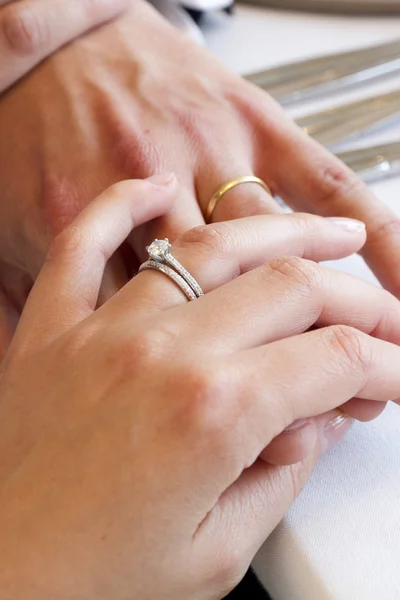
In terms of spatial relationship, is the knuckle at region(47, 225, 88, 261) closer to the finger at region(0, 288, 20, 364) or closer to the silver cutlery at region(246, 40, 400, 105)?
the finger at region(0, 288, 20, 364)

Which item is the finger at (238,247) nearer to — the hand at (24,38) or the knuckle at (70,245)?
the knuckle at (70,245)

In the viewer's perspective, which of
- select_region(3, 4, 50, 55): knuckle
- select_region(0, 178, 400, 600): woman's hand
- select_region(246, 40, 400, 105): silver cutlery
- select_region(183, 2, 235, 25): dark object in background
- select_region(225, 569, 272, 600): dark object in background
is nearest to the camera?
select_region(0, 178, 400, 600): woman's hand

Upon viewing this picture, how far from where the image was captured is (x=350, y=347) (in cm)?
37

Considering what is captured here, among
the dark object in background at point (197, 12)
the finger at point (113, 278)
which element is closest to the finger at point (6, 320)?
the finger at point (113, 278)

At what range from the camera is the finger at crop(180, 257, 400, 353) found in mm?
361

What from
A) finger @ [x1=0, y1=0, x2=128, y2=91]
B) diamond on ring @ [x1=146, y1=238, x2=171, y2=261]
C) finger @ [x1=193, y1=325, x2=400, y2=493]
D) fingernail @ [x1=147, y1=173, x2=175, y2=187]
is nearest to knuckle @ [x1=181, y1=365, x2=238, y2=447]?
finger @ [x1=193, y1=325, x2=400, y2=493]

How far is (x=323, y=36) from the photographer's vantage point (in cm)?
88

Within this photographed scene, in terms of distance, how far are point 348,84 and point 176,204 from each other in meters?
0.35

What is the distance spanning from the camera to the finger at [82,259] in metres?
0.41

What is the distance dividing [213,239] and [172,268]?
37 millimetres

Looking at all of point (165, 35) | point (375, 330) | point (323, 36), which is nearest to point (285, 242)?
point (375, 330)

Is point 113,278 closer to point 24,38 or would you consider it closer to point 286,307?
point 286,307

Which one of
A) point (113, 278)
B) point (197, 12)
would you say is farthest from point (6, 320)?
point (197, 12)

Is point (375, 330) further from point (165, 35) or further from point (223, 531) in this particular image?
point (165, 35)
